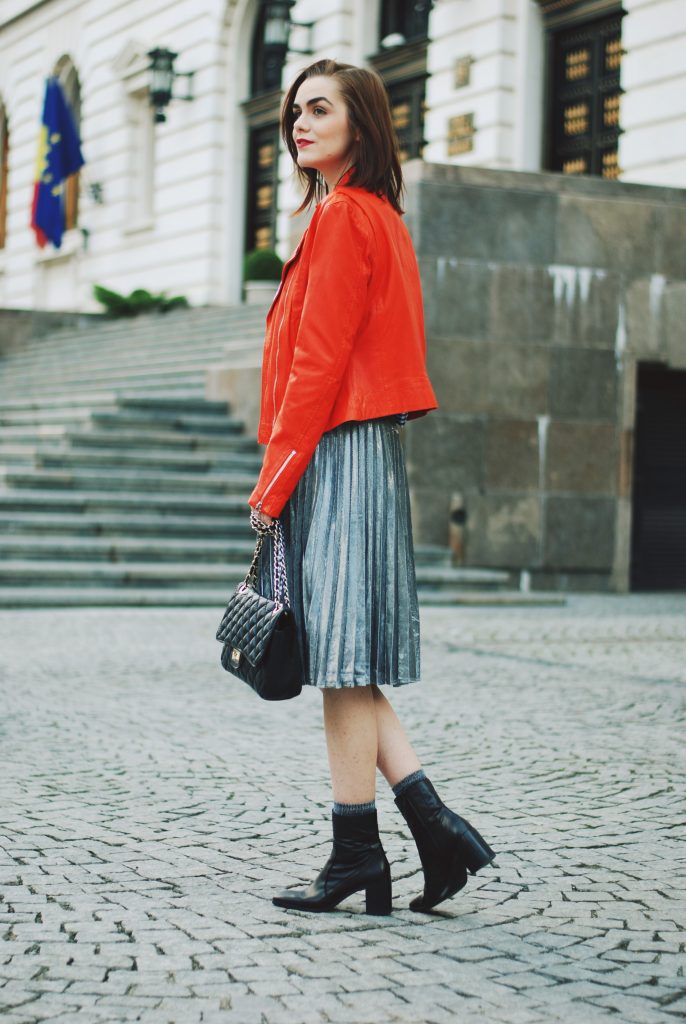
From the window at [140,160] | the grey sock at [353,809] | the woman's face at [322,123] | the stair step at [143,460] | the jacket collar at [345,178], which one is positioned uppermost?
the window at [140,160]

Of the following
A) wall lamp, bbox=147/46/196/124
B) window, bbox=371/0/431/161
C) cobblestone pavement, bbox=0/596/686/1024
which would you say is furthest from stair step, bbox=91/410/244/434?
wall lamp, bbox=147/46/196/124

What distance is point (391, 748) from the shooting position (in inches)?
137

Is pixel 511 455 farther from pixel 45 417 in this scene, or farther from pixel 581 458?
pixel 45 417

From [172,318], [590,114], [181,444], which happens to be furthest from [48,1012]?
[172,318]

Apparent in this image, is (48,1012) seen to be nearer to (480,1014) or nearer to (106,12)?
(480,1014)

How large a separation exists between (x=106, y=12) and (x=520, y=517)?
19214 mm

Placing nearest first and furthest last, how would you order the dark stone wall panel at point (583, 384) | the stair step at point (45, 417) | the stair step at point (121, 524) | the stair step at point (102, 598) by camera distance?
the stair step at point (102, 598) < the stair step at point (121, 524) < the dark stone wall panel at point (583, 384) < the stair step at point (45, 417)

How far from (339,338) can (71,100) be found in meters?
29.1

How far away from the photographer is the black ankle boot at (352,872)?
3.38 meters

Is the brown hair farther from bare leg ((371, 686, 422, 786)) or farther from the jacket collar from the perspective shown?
bare leg ((371, 686, 422, 786))

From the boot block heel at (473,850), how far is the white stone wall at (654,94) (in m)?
13.6

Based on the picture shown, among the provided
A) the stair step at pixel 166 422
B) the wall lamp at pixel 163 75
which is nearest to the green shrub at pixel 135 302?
the wall lamp at pixel 163 75

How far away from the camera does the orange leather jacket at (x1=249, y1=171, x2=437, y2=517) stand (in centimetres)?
333

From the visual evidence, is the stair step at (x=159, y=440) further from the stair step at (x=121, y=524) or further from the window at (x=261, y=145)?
the window at (x=261, y=145)
